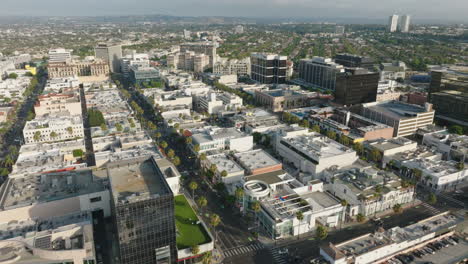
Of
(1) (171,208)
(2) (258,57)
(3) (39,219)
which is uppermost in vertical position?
(2) (258,57)

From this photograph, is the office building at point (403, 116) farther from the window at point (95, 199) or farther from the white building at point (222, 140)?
the window at point (95, 199)

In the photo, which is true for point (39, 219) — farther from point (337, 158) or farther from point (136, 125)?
point (337, 158)

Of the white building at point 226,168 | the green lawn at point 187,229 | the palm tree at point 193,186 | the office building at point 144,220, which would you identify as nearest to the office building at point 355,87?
the white building at point 226,168

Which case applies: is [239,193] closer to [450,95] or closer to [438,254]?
[438,254]

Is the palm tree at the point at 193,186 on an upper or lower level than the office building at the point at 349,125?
lower

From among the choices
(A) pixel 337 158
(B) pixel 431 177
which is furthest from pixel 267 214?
(B) pixel 431 177

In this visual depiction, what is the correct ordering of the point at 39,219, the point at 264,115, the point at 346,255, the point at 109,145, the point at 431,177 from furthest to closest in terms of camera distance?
the point at 264,115, the point at 109,145, the point at 431,177, the point at 39,219, the point at 346,255

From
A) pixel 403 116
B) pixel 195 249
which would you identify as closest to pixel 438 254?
pixel 195 249

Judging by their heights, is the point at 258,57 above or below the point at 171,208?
above

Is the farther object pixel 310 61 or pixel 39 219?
pixel 310 61
